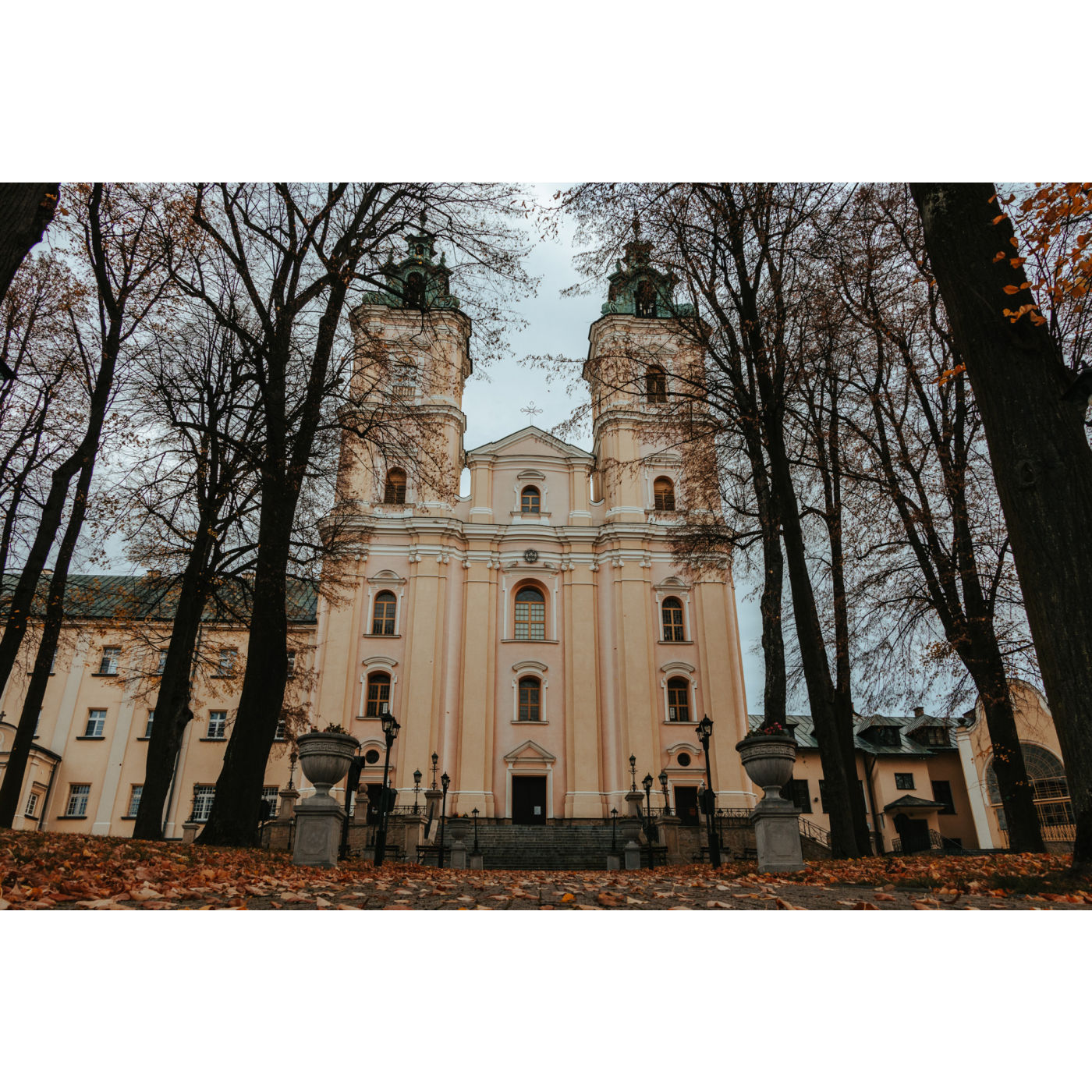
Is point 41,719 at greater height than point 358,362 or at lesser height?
lesser

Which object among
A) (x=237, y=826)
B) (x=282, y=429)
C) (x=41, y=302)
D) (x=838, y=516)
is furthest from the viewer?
(x=838, y=516)

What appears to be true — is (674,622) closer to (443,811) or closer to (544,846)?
(544,846)

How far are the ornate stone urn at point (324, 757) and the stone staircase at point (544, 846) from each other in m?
13.6

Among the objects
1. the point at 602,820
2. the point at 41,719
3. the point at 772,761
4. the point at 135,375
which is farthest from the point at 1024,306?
the point at 41,719

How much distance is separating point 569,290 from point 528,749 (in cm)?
1992

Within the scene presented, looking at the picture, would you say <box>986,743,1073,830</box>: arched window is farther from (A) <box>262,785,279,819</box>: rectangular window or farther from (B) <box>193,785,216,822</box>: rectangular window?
(B) <box>193,785,216,822</box>: rectangular window

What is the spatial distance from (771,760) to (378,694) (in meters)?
22.8

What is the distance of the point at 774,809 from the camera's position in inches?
370

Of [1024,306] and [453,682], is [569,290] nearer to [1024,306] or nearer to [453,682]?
[1024,306]

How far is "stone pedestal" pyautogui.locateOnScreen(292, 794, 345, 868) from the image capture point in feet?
29.4

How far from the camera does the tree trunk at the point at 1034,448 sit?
5.87 m

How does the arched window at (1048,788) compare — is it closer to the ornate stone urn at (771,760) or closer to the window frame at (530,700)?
the window frame at (530,700)

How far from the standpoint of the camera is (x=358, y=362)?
48.7 feet

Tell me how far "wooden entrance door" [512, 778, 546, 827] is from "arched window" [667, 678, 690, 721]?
546cm
